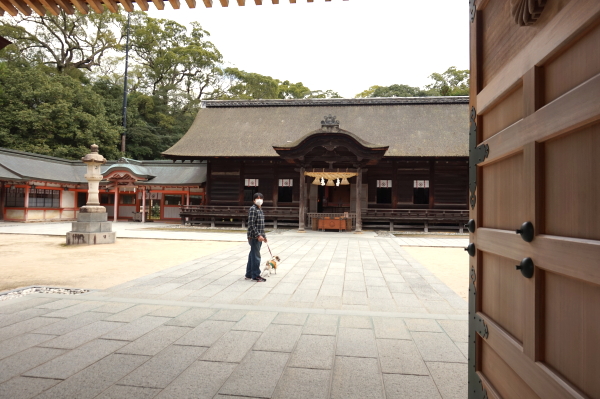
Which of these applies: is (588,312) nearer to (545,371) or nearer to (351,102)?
(545,371)

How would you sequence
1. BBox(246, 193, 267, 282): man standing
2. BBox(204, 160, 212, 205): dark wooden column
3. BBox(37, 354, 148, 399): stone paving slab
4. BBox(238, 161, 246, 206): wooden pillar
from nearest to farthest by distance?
1. BBox(37, 354, 148, 399): stone paving slab
2. BBox(246, 193, 267, 282): man standing
3. BBox(238, 161, 246, 206): wooden pillar
4. BBox(204, 160, 212, 205): dark wooden column

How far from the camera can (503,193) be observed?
5.53ft

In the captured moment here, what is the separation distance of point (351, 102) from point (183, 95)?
69.1ft

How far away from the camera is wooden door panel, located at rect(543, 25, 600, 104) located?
1066 mm

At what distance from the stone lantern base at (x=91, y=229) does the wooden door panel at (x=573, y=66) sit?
12.3m

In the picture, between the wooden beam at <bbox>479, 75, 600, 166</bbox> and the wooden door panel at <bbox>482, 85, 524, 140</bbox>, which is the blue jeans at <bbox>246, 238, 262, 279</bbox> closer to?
the wooden door panel at <bbox>482, 85, 524, 140</bbox>

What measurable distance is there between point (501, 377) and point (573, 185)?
40.3 inches

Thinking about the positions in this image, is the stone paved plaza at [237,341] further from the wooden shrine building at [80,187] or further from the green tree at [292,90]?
the green tree at [292,90]

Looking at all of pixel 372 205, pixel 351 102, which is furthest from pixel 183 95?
pixel 372 205

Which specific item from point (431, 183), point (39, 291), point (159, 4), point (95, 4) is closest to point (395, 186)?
point (431, 183)

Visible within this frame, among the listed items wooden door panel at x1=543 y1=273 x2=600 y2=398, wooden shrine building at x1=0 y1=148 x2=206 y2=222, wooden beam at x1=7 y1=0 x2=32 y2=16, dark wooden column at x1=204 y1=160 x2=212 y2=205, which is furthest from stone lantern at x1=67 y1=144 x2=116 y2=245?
wooden door panel at x1=543 y1=273 x2=600 y2=398

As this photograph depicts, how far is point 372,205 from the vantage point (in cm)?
1875

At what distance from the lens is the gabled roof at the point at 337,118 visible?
18.9 meters

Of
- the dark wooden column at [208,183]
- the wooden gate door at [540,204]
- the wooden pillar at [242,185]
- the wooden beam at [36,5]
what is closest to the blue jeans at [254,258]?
the wooden beam at [36,5]
